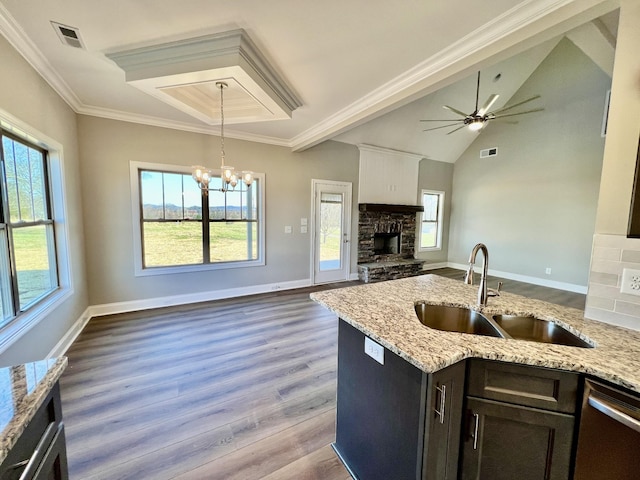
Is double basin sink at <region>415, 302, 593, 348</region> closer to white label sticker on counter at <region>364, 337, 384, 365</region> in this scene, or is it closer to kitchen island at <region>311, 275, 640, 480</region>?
kitchen island at <region>311, 275, 640, 480</region>

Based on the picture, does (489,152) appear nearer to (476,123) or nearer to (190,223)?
(476,123)

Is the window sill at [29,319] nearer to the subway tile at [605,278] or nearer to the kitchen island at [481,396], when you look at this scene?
the kitchen island at [481,396]

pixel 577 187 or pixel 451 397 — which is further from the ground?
pixel 577 187

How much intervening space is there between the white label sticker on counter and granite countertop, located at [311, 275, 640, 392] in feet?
0.34

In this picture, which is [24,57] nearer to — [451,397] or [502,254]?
[451,397]

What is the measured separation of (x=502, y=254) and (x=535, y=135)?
2.69 metres

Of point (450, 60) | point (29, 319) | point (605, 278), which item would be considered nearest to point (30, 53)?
point (29, 319)

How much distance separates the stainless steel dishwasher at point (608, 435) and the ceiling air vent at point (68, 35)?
12.1 ft

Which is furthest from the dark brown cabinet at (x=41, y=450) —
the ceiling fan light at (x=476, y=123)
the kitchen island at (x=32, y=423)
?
the ceiling fan light at (x=476, y=123)

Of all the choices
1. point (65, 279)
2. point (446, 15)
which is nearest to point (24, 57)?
point (65, 279)

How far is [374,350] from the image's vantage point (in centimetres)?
131

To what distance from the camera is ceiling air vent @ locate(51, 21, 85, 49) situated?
1.93m

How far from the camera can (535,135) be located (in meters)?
5.65

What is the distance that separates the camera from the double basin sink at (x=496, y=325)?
139 centimetres
